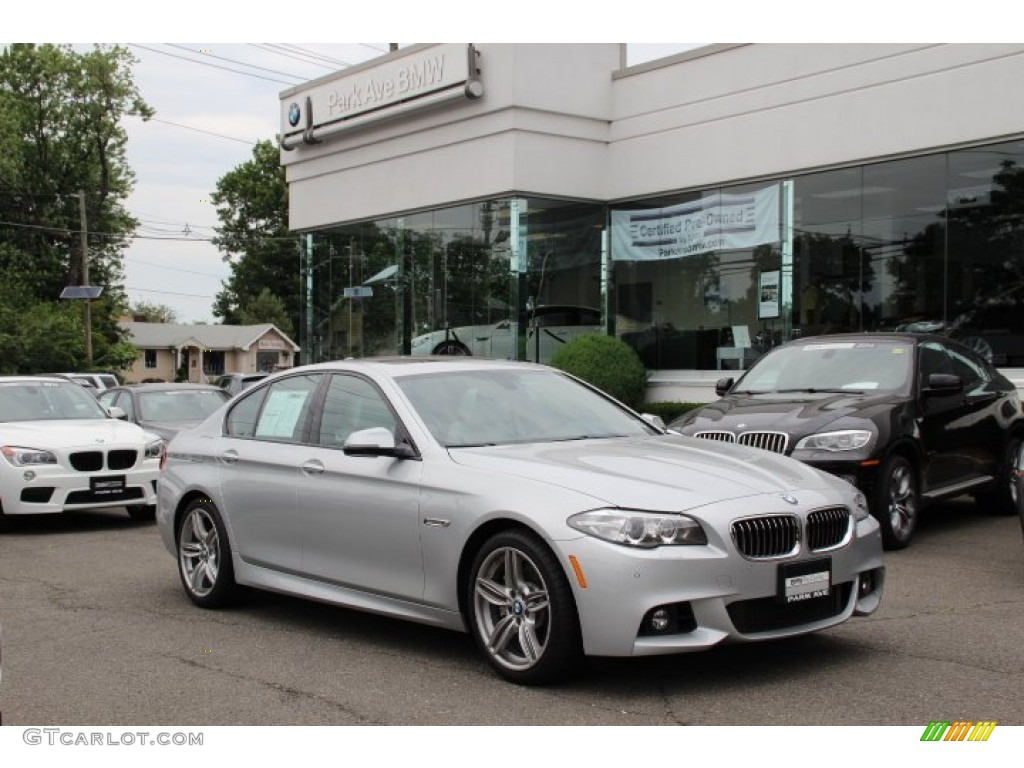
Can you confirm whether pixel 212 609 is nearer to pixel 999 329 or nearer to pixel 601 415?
pixel 601 415

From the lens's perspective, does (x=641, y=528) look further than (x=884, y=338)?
No

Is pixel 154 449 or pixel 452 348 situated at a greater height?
pixel 452 348

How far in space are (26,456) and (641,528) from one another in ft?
28.6

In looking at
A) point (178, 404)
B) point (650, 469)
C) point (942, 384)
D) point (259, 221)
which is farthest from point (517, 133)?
point (259, 221)

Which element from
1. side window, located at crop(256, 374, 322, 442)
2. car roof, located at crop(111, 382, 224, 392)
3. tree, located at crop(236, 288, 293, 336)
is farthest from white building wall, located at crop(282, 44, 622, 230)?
tree, located at crop(236, 288, 293, 336)

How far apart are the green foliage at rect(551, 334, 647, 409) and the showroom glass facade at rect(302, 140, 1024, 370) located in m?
0.96

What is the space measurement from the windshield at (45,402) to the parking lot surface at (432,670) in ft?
16.7

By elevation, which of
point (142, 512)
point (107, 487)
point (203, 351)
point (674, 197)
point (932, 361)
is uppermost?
point (674, 197)

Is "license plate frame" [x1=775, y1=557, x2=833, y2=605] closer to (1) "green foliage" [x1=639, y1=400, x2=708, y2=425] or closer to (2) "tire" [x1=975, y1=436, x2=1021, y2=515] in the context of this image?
(2) "tire" [x1=975, y1=436, x2=1021, y2=515]

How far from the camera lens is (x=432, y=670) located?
19.7 ft

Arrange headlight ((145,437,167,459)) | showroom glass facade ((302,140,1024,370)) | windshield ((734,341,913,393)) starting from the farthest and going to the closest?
showroom glass facade ((302,140,1024,370)) → headlight ((145,437,167,459)) → windshield ((734,341,913,393))

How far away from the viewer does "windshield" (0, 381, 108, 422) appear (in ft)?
43.5

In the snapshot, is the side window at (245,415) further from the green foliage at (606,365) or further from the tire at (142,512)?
the green foliage at (606,365)

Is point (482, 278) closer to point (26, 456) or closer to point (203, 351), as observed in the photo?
point (26, 456)
